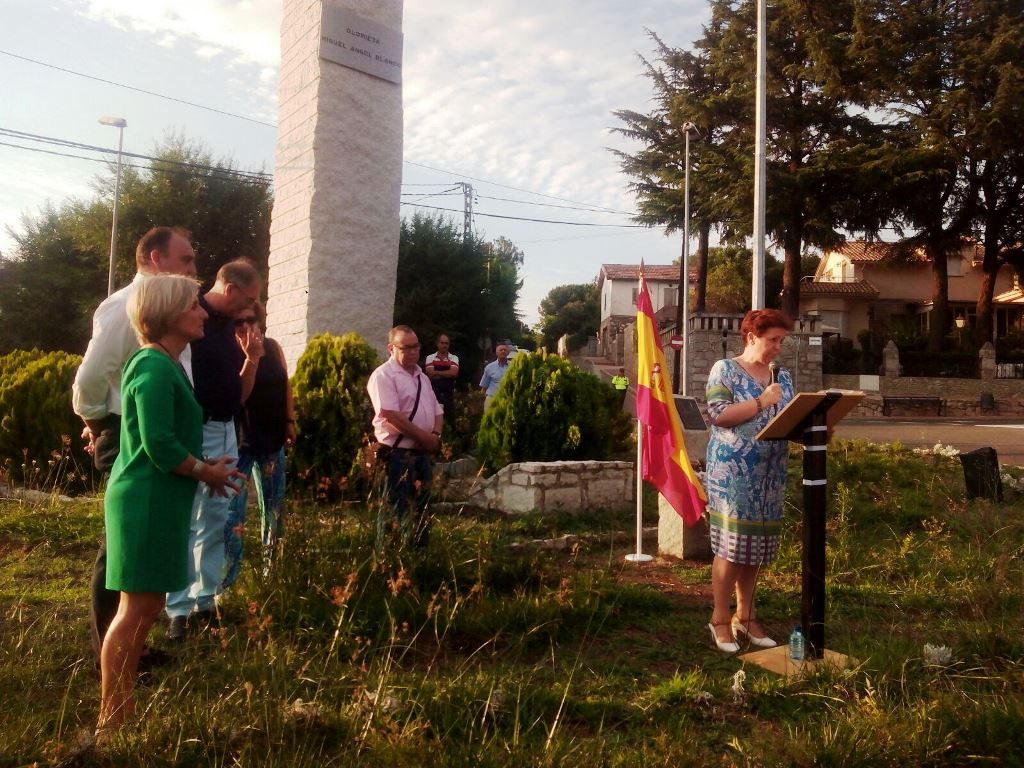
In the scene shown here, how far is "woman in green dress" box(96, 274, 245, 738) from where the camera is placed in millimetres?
2914

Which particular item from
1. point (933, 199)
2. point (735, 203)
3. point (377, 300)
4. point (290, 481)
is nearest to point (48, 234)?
point (735, 203)

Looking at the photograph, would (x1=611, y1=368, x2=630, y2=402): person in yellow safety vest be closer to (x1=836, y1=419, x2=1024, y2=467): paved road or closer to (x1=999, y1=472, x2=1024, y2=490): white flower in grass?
(x1=836, y1=419, x2=1024, y2=467): paved road

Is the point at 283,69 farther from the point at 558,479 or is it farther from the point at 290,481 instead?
the point at 558,479

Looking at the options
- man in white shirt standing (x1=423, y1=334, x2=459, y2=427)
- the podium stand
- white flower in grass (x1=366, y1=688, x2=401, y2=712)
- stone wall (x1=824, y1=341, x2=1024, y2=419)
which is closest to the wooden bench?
stone wall (x1=824, y1=341, x2=1024, y2=419)

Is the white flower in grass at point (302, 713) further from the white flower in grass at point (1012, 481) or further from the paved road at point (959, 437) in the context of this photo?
the paved road at point (959, 437)

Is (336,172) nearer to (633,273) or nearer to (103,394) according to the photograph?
(103,394)

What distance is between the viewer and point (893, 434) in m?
18.4

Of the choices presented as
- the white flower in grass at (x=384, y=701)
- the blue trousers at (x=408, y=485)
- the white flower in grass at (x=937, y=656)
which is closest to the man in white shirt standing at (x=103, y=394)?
the white flower in grass at (x=384, y=701)

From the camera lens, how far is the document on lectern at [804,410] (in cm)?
366

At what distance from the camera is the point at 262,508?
477cm

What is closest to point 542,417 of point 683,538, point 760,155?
point 683,538

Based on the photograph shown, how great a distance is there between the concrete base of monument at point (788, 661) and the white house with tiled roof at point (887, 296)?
39.5 meters

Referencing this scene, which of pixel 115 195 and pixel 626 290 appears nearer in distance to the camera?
pixel 115 195

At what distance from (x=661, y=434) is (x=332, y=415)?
3.04 meters
